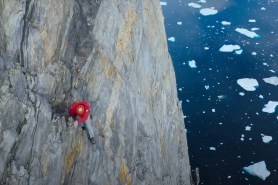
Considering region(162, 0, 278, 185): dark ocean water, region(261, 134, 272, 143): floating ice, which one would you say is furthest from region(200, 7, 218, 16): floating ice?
region(261, 134, 272, 143): floating ice

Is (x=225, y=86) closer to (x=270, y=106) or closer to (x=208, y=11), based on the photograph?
(x=270, y=106)

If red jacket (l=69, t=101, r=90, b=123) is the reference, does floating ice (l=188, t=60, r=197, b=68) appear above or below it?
below

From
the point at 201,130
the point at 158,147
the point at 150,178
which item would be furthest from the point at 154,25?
the point at 201,130

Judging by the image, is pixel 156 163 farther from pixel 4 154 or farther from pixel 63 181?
pixel 4 154

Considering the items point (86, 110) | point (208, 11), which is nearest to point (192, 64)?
point (208, 11)

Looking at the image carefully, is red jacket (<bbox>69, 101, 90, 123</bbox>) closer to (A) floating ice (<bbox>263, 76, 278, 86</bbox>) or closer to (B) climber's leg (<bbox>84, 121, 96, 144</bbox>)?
(B) climber's leg (<bbox>84, 121, 96, 144</bbox>)
